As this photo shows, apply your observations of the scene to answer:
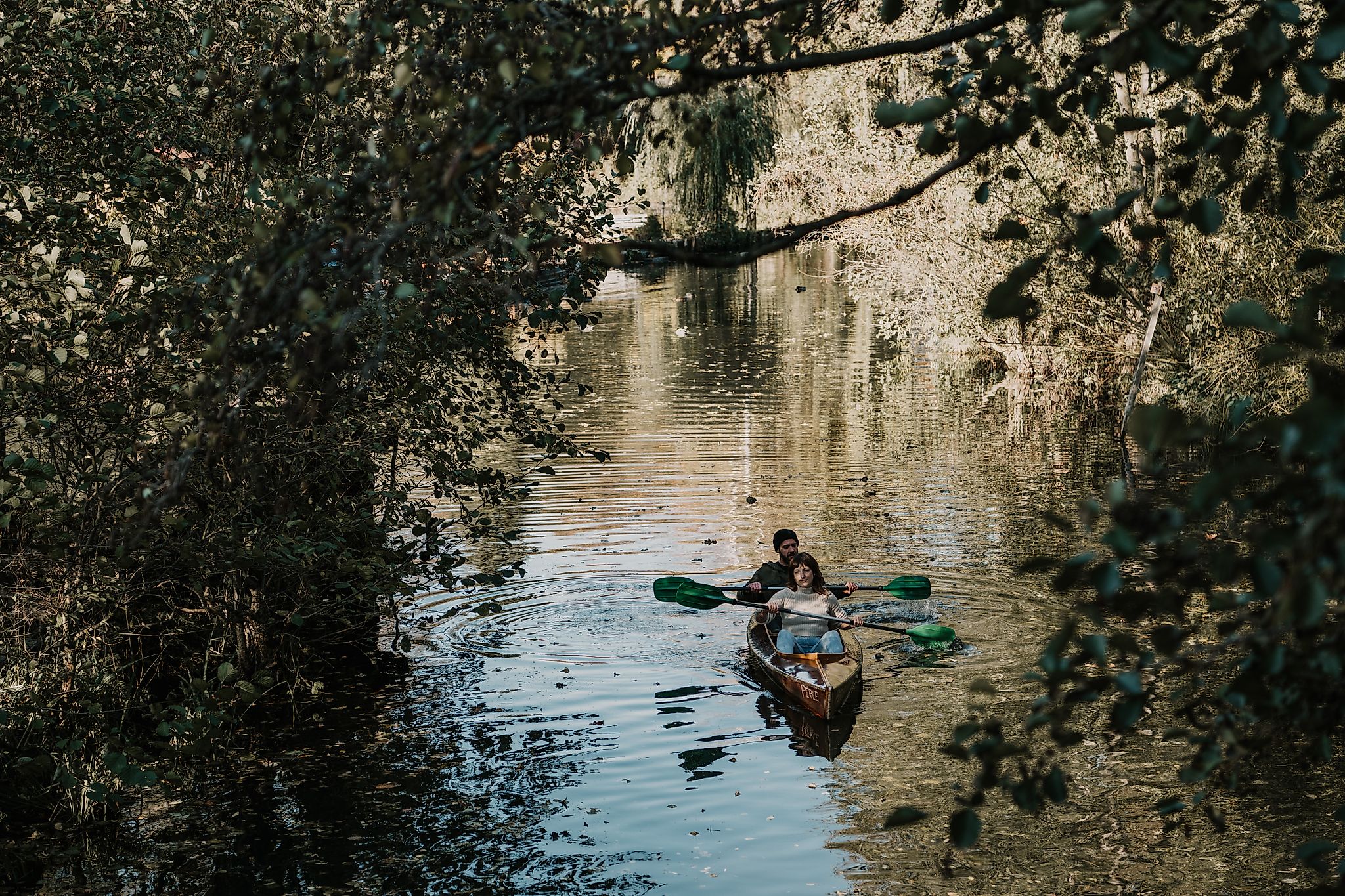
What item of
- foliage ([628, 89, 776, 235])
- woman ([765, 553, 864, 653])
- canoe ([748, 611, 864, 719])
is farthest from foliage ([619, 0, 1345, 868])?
foliage ([628, 89, 776, 235])

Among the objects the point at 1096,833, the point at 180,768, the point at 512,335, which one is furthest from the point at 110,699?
the point at 512,335

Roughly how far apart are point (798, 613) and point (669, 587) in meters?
1.52

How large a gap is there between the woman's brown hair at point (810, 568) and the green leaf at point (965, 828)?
30.2 feet

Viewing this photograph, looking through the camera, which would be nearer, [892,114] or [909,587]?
[892,114]

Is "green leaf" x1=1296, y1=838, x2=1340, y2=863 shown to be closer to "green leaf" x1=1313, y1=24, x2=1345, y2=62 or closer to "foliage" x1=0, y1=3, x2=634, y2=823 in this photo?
"green leaf" x1=1313, y1=24, x2=1345, y2=62

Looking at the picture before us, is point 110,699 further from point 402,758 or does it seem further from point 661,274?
point 661,274

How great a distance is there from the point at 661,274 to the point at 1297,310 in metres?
57.1

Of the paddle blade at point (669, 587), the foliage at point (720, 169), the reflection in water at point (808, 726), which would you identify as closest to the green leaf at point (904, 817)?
the reflection in water at point (808, 726)

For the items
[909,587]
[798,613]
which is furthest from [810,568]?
[909,587]

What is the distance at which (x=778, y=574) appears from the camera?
12852mm

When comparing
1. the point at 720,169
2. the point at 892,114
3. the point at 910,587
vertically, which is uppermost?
the point at 720,169

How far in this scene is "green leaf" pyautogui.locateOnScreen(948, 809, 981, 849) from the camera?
2.60 meters

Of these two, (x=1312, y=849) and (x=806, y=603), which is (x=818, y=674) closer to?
(x=806, y=603)

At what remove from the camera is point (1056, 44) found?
1914 cm
